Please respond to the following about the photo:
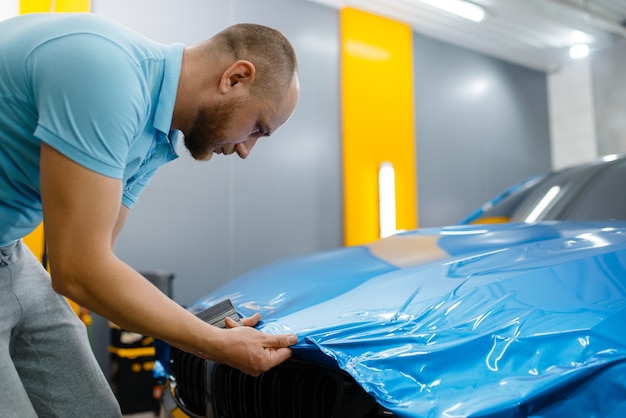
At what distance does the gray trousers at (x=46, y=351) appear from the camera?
132cm

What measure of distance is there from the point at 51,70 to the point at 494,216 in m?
2.09

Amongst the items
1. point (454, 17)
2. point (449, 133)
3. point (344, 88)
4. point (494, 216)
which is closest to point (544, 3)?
point (454, 17)

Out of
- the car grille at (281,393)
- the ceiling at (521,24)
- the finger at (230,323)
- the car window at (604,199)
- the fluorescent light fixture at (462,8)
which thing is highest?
the ceiling at (521,24)

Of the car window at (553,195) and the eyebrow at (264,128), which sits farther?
the car window at (553,195)

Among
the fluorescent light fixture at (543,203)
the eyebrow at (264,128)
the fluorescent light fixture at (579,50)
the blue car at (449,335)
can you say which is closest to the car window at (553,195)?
the fluorescent light fixture at (543,203)

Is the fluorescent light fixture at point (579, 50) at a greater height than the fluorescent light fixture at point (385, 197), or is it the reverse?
the fluorescent light fixture at point (579, 50)

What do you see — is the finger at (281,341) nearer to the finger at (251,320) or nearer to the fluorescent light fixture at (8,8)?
the finger at (251,320)

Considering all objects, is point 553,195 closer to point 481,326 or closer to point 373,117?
point 481,326

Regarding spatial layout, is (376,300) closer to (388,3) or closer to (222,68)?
(222,68)

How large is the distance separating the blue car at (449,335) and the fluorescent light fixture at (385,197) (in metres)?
3.64

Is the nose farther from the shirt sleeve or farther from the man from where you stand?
the shirt sleeve

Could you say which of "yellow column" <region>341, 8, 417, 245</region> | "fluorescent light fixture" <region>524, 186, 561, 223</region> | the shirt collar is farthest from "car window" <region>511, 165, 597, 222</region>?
"yellow column" <region>341, 8, 417, 245</region>

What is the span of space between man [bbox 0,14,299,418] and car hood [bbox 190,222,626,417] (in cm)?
16

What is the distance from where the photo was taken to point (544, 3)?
5.69 m
